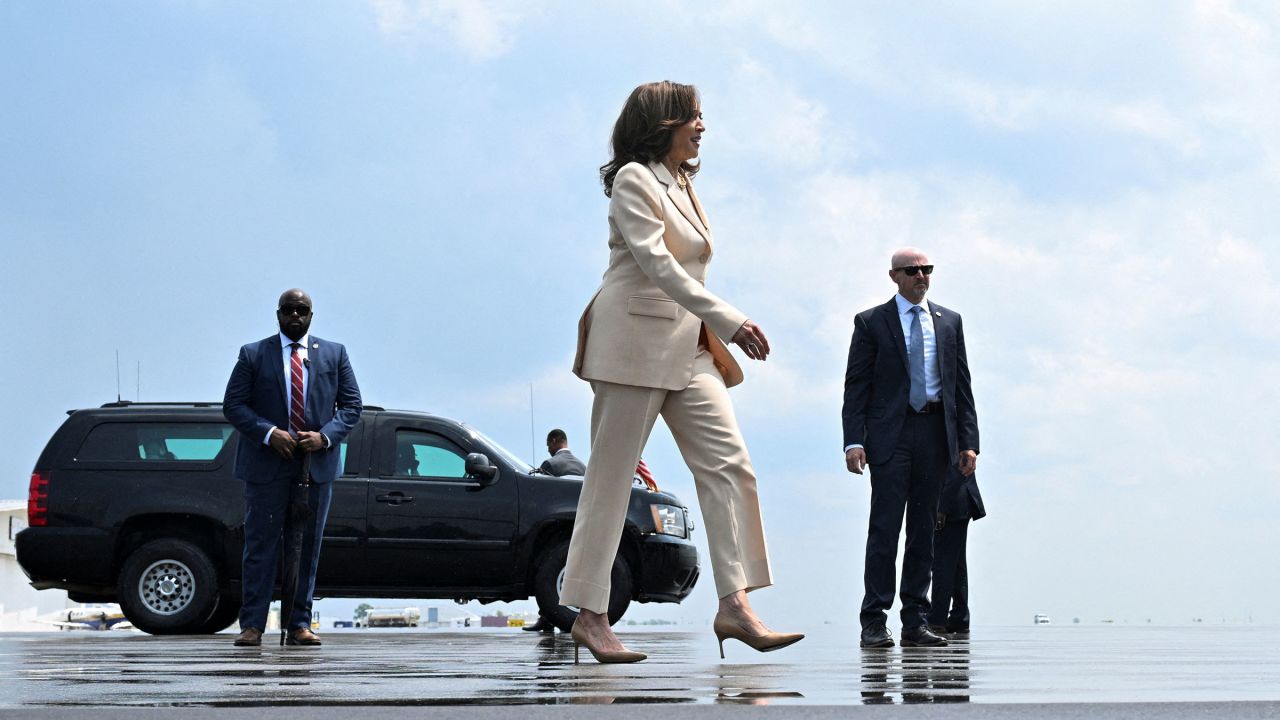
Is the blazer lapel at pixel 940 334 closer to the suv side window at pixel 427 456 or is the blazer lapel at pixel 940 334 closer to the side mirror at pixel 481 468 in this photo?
the side mirror at pixel 481 468

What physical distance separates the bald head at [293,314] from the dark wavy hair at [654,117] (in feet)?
12.0

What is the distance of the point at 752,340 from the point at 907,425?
121 inches

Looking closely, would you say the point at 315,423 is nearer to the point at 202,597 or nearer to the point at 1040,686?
the point at 202,597

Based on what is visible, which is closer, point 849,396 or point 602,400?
point 602,400

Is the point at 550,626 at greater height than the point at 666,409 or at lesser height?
lesser

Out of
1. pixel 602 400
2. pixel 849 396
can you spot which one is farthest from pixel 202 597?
pixel 602 400

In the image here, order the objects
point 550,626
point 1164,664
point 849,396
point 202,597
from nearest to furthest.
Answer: point 1164,664 → point 849,396 → point 202,597 → point 550,626

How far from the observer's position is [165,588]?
39.4ft

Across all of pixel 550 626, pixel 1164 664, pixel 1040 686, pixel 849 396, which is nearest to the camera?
pixel 1040 686

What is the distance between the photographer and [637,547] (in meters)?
12.0

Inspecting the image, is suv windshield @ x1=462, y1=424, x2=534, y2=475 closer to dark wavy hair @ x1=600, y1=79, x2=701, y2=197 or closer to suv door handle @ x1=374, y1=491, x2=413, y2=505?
suv door handle @ x1=374, y1=491, x2=413, y2=505

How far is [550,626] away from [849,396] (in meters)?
6.27

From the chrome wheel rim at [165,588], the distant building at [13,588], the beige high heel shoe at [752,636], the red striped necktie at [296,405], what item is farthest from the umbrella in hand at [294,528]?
the distant building at [13,588]

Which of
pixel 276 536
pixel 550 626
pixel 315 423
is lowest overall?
pixel 550 626
